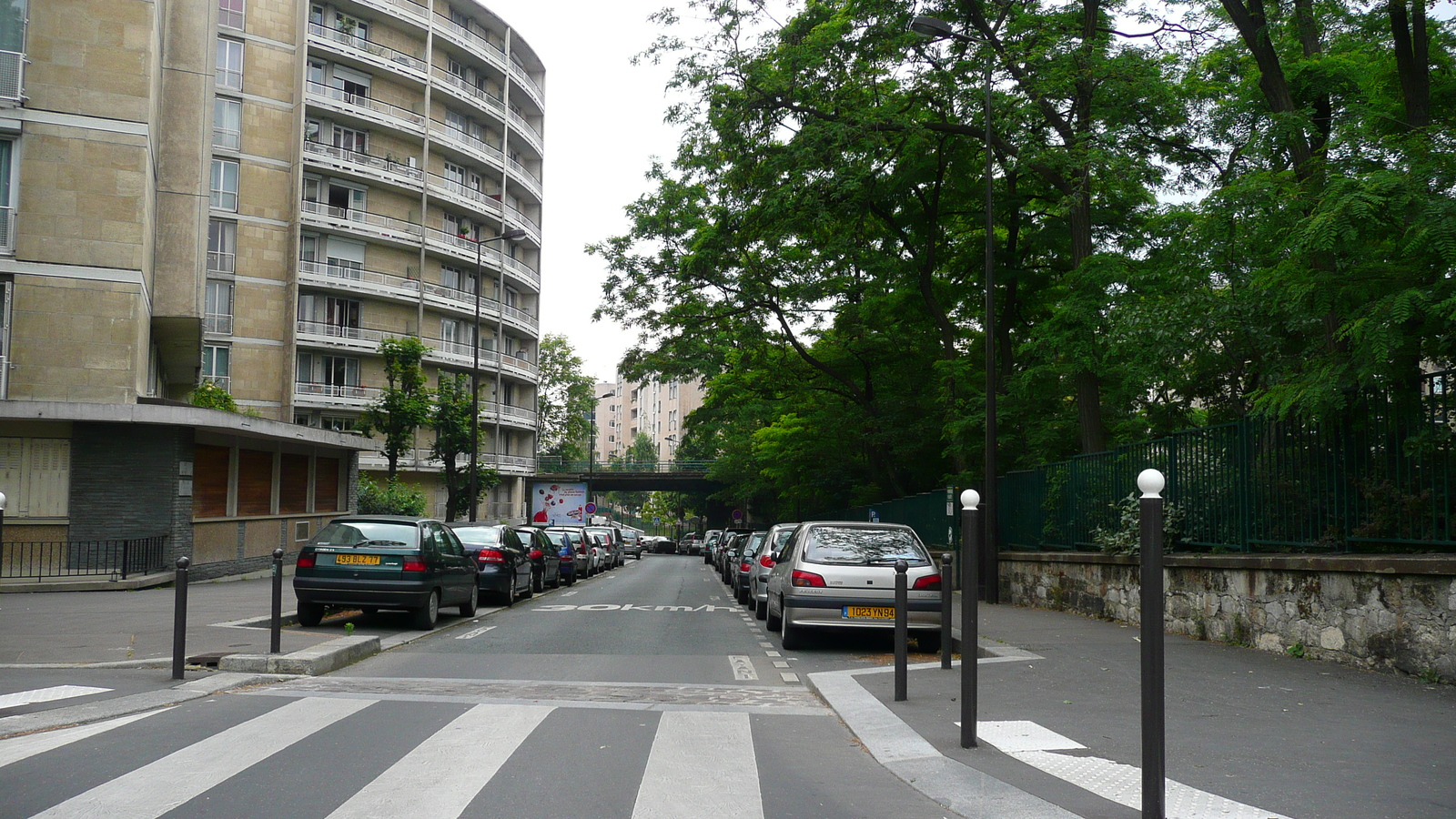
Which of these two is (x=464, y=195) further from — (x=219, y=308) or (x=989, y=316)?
(x=989, y=316)

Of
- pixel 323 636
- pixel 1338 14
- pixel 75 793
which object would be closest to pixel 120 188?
pixel 323 636

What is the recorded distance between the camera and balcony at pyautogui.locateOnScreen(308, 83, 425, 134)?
51.2 m

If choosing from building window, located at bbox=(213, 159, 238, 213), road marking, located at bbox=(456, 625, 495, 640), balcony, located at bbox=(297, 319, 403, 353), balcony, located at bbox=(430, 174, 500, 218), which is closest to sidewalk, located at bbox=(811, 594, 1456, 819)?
road marking, located at bbox=(456, 625, 495, 640)

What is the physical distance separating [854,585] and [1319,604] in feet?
15.4

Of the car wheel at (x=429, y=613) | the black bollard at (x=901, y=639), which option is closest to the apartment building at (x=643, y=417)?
the car wheel at (x=429, y=613)

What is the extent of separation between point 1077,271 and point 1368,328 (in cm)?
872

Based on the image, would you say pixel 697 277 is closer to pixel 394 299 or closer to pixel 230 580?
pixel 230 580

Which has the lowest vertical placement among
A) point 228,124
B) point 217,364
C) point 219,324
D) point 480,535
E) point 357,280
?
point 480,535

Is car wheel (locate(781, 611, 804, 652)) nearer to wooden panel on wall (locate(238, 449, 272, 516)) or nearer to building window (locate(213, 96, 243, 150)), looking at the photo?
wooden panel on wall (locate(238, 449, 272, 516))

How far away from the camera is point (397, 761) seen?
625 centimetres

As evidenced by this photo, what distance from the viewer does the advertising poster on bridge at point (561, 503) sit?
53438 mm

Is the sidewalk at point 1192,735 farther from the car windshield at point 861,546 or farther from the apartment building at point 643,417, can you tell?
the apartment building at point 643,417

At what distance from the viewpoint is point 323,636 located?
508 inches

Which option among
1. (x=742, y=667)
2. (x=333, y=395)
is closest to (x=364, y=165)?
(x=333, y=395)
